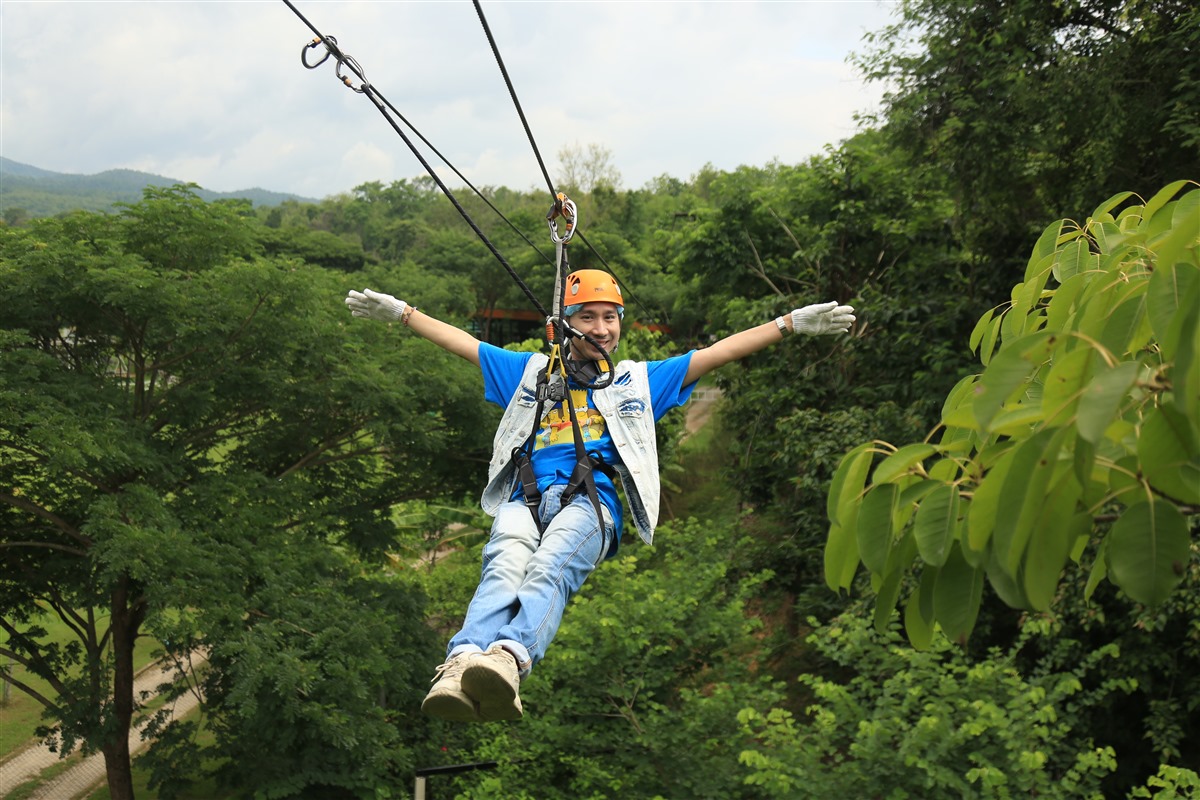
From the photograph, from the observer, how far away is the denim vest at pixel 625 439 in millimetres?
3459

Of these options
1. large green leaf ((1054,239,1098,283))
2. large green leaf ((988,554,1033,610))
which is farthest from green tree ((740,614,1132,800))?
large green leaf ((988,554,1033,610))

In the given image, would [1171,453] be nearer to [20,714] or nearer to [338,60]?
[338,60]

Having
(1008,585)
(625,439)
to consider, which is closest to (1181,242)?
(1008,585)

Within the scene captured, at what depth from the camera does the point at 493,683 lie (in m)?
2.70

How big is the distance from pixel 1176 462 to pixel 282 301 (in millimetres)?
8529

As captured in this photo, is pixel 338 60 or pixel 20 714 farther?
pixel 20 714

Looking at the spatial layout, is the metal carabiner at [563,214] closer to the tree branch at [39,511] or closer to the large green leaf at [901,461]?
the large green leaf at [901,461]

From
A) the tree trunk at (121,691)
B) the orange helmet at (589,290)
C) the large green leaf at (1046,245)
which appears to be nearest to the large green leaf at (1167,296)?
the large green leaf at (1046,245)

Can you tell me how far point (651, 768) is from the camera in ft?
28.1

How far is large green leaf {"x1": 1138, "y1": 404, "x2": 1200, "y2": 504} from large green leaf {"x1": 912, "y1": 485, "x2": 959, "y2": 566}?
0.27 m

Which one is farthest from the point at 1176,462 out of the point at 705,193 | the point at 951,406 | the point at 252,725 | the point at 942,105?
the point at 705,193

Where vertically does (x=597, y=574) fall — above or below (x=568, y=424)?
below

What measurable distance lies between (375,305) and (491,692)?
1.81 meters

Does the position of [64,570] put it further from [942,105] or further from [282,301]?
[942,105]
